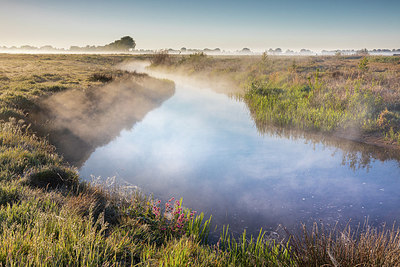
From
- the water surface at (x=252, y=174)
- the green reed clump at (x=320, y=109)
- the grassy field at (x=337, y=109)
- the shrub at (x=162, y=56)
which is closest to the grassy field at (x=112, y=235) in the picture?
the water surface at (x=252, y=174)

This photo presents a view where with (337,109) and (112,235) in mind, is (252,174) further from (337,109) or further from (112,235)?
(337,109)

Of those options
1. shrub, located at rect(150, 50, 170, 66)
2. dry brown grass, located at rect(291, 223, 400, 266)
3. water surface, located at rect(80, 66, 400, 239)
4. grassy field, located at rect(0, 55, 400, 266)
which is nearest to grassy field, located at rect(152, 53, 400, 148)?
water surface, located at rect(80, 66, 400, 239)

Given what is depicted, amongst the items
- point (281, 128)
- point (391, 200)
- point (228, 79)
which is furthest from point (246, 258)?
point (228, 79)

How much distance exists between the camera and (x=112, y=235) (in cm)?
337

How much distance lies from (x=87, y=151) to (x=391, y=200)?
8426 millimetres

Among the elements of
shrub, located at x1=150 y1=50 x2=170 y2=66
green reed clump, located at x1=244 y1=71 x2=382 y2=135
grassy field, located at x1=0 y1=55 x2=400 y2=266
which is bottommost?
grassy field, located at x1=0 y1=55 x2=400 y2=266

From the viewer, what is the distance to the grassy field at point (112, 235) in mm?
2769

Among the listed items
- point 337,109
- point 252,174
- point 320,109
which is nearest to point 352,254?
point 252,174

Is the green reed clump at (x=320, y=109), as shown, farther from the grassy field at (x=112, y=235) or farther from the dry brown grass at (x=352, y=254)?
the dry brown grass at (x=352, y=254)

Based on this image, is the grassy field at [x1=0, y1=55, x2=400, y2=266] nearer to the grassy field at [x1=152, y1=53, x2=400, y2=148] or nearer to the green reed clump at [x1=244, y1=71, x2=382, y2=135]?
the grassy field at [x1=152, y1=53, x2=400, y2=148]

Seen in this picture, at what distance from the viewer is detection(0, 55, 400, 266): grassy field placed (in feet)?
9.08

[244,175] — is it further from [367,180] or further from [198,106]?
[198,106]

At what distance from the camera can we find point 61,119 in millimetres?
11172

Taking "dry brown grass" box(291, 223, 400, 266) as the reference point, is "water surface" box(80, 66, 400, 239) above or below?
below
